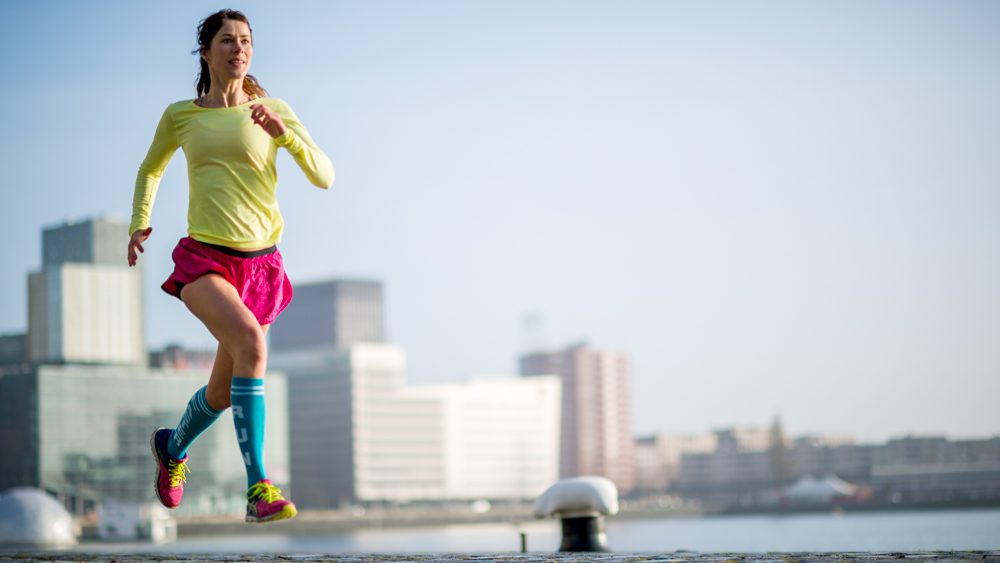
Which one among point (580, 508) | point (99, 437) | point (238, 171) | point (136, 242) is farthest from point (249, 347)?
point (99, 437)

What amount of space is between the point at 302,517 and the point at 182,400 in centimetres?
2132

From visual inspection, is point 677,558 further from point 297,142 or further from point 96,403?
point 96,403

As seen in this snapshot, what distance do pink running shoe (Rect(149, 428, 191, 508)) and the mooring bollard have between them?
389 inches

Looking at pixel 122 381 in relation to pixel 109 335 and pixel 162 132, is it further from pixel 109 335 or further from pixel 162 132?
pixel 162 132

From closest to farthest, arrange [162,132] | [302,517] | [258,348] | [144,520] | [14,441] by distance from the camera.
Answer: [258,348]
[162,132]
[144,520]
[14,441]
[302,517]

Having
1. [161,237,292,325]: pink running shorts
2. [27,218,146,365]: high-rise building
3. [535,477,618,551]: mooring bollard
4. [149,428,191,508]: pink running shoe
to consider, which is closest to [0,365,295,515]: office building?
[27,218,146,365]: high-rise building

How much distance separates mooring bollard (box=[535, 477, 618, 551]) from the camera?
64.4 ft

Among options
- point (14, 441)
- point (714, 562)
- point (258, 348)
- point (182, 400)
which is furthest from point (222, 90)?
point (182, 400)

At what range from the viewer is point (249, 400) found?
9.03 metres

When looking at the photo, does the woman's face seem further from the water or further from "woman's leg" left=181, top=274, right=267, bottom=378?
the water

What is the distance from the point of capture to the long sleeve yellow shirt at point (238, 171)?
Answer: 9047 millimetres

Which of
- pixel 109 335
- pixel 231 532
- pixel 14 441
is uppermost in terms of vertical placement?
pixel 109 335

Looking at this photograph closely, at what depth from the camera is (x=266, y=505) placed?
873cm

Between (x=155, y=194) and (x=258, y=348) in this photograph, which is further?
(x=155, y=194)
